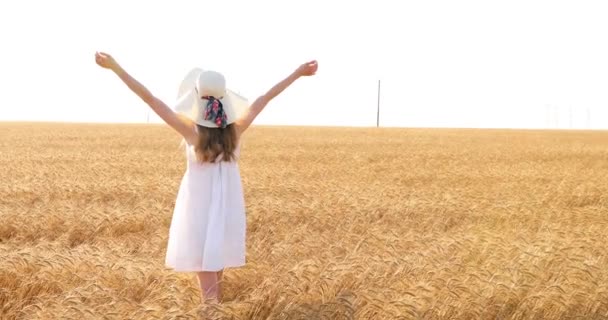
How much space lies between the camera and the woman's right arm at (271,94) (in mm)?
5723

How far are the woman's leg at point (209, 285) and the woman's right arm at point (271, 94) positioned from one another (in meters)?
1.09

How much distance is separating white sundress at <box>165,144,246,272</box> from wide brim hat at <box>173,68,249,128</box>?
0.26m

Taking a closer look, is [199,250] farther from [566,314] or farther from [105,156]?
[105,156]

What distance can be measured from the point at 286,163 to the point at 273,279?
57.6 ft

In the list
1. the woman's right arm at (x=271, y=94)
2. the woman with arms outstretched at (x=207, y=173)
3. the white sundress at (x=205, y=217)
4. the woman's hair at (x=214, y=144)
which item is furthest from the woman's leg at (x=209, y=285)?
the woman's right arm at (x=271, y=94)

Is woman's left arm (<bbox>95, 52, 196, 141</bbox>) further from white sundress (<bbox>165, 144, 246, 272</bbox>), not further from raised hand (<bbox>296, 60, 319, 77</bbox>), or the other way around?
raised hand (<bbox>296, 60, 319, 77</bbox>)

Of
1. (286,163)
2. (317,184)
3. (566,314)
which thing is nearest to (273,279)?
(566,314)

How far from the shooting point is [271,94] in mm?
5801

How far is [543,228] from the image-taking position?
34.8ft

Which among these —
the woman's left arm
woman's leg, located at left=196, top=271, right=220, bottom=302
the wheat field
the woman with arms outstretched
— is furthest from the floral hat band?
the wheat field

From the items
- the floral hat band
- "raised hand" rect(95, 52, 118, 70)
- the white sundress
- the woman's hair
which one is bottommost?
the white sundress

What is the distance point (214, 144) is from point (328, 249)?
340 cm

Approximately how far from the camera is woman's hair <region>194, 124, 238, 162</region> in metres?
5.50

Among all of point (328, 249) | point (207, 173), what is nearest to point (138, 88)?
point (207, 173)
